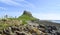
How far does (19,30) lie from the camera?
19.6 meters

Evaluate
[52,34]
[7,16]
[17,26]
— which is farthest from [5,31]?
[52,34]

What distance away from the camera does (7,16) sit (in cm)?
2480

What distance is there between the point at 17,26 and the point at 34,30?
6.74ft

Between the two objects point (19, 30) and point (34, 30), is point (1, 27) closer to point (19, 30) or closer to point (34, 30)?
point (19, 30)

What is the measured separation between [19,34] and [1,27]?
2.15 metres

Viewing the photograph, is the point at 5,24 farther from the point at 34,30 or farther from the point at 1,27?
the point at 34,30

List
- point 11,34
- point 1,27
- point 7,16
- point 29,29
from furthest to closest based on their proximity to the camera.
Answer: point 7,16, point 29,29, point 1,27, point 11,34

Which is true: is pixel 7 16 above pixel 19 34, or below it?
above

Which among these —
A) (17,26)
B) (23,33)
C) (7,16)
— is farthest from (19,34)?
(7,16)

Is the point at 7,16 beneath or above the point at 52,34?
above

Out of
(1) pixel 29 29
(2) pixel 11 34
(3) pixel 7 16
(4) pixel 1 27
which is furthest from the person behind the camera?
(3) pixel 7 16

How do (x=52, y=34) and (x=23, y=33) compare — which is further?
(x=52, y=34)

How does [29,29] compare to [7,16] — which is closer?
[29,29]

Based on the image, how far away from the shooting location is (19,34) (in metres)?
18.8
